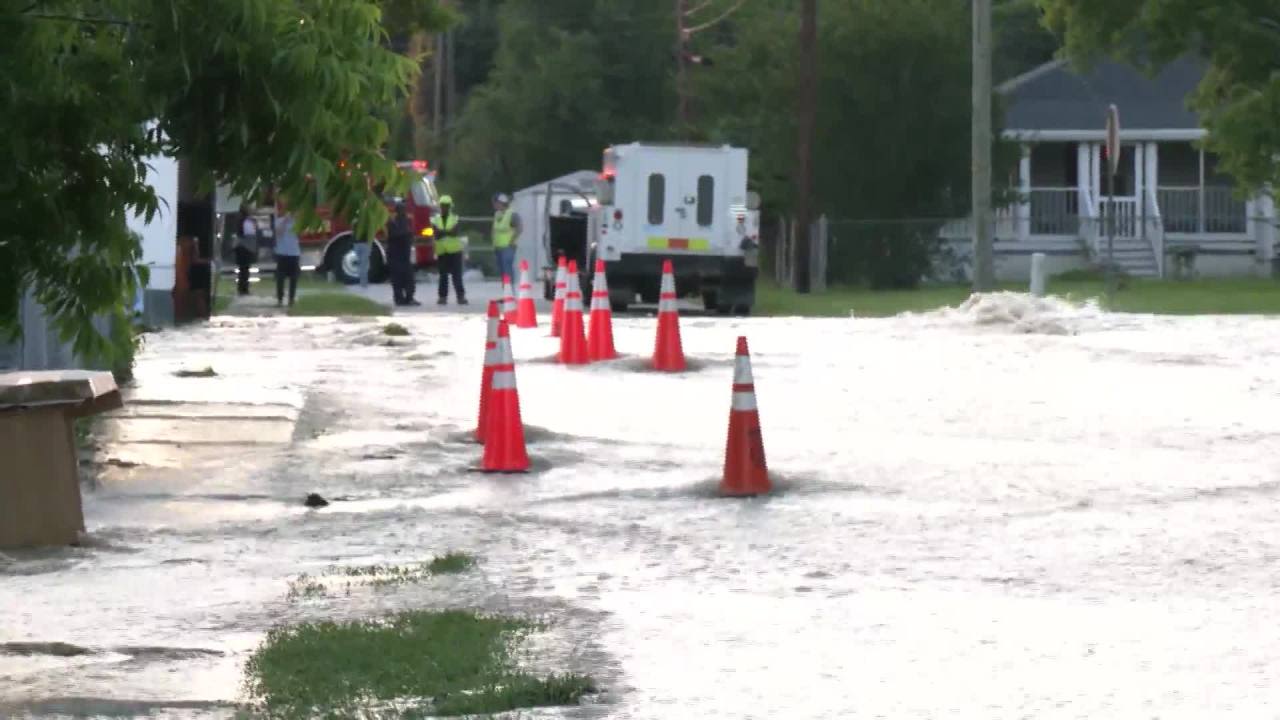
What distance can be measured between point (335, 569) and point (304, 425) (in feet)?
20.1

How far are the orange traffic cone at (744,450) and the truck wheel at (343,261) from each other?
1371 inches

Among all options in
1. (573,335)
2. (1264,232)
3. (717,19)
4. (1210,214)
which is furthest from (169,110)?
(717,19)

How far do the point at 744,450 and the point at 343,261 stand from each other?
35.6 metres

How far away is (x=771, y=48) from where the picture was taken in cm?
5269

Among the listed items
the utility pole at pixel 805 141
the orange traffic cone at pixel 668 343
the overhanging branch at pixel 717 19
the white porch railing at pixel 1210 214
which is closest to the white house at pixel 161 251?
the orange traffic cone at pixel 668 343

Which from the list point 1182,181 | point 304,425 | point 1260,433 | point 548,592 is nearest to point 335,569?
point 548,592

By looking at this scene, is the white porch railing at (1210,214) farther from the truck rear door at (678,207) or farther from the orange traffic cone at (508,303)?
the orange traffic cone at (508,303)

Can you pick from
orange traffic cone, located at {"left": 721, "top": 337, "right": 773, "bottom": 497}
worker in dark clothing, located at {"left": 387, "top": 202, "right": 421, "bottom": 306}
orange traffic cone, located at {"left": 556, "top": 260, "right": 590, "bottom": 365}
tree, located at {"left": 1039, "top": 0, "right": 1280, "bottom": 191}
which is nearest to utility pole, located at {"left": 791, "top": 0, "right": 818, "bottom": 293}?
tree, located at {"left": 1039, "top": 0, "right": 1280, "bottom": 191}

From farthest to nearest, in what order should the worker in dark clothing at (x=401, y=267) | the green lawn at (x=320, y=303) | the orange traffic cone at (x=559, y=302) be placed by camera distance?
1. the worker in dark clothing at (x=401, y=267)
2. the green lawn at (x=320, y=303)
3. the orange traffic cone at (x=559, y=302)

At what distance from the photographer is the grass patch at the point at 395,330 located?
1047 inches

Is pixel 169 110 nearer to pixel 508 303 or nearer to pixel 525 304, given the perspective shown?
pixel 525 304

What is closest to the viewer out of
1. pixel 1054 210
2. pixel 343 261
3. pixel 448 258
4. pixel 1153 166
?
pixel 448 258

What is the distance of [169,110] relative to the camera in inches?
312

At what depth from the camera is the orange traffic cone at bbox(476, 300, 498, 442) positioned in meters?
13.3
